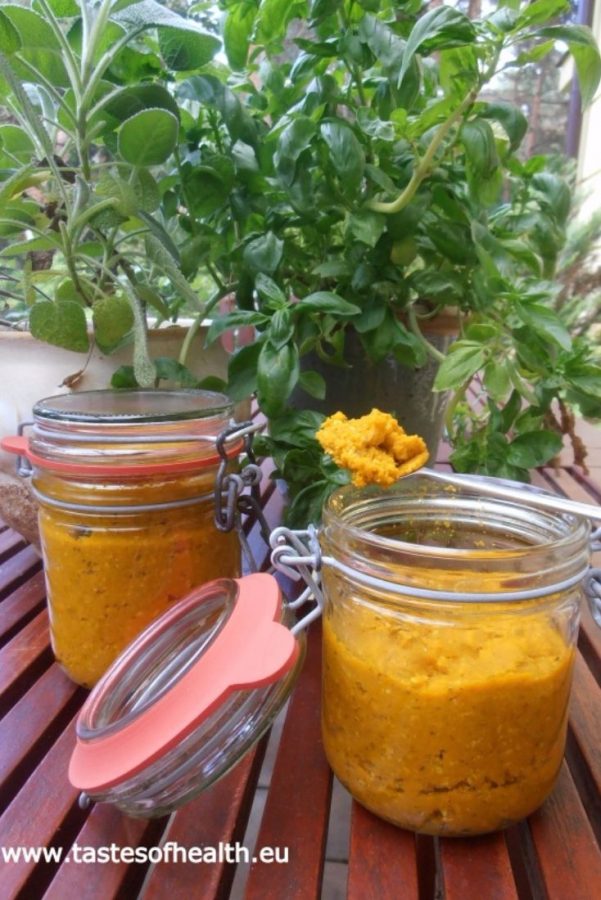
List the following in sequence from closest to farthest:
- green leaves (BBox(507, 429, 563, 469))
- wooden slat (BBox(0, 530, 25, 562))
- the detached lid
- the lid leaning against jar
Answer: the detached lid, the lid leaning against jar, green leaves (BBox(507, 429, 563, 469)), wooden slat (BBox(0, 530, 25, 562))

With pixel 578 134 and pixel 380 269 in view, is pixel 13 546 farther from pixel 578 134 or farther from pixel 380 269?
pixel 578 134

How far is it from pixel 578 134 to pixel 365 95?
215 cm

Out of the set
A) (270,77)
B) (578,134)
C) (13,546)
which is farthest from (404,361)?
(578,134)

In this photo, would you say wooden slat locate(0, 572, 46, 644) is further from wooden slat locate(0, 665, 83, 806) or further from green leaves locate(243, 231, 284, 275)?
green leaves locate(243, 231, 284, 275)

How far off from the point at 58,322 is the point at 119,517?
0.56 ft

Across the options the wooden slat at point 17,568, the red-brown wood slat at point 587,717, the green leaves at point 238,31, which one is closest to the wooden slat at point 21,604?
the wooden slat at point 17,568

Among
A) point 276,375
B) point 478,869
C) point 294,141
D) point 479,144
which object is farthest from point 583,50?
point 478,869

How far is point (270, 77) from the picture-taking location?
0.63 m

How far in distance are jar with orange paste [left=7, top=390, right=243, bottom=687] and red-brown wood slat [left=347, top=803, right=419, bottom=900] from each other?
0.59ft

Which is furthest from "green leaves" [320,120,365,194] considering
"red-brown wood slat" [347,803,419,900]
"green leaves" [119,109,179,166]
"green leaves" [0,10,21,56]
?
"red-brown wood slat" [347,803,419,900]

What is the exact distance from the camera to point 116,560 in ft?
1.40

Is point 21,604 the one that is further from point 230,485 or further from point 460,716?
point 460,716

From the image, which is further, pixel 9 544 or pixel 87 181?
pixel 9 544

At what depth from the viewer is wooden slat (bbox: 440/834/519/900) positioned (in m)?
0.31
